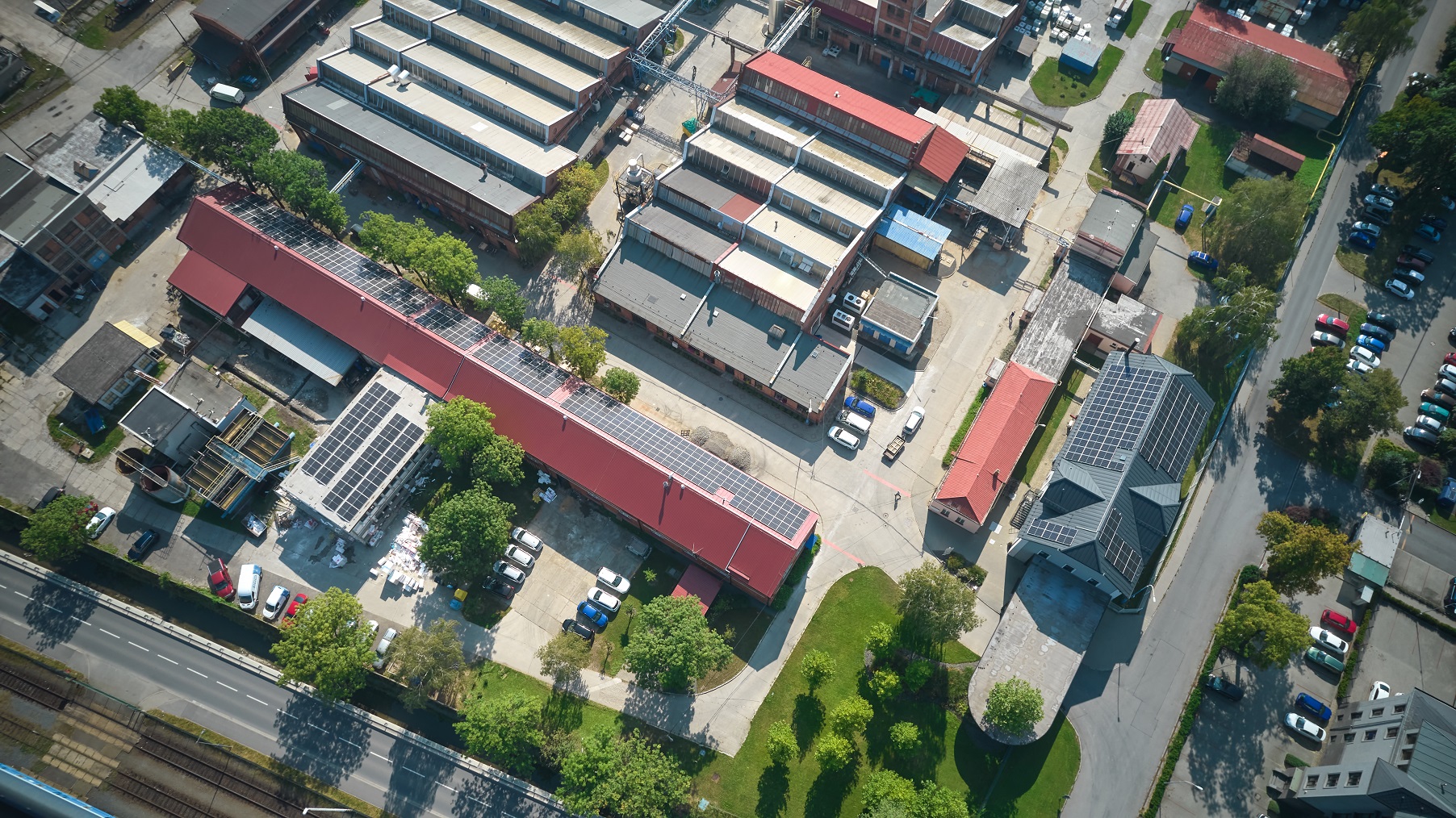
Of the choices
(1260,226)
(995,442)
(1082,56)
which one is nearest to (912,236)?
(995,442)

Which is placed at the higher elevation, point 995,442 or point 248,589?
point 995,442

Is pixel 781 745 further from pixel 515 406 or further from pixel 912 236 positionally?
pixel 912 236

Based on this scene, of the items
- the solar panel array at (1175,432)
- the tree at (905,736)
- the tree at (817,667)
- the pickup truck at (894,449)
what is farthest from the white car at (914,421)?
the tree at (905,736)

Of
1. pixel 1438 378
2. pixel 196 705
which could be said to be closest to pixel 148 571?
pixel 196 705

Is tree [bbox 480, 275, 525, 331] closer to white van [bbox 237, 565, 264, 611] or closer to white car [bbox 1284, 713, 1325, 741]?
white van [bbox 237, 565, 264, 611]

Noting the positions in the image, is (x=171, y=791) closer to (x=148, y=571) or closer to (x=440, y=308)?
(x=148, y=571)

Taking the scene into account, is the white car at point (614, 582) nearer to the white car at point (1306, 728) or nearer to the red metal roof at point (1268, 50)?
the white car at point (1306, 728)

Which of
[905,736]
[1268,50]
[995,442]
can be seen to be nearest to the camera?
[905,736]

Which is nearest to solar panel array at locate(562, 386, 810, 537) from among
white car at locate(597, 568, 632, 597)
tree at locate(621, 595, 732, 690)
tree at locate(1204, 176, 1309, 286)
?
tree at locate(621, 595, 732, 690)
